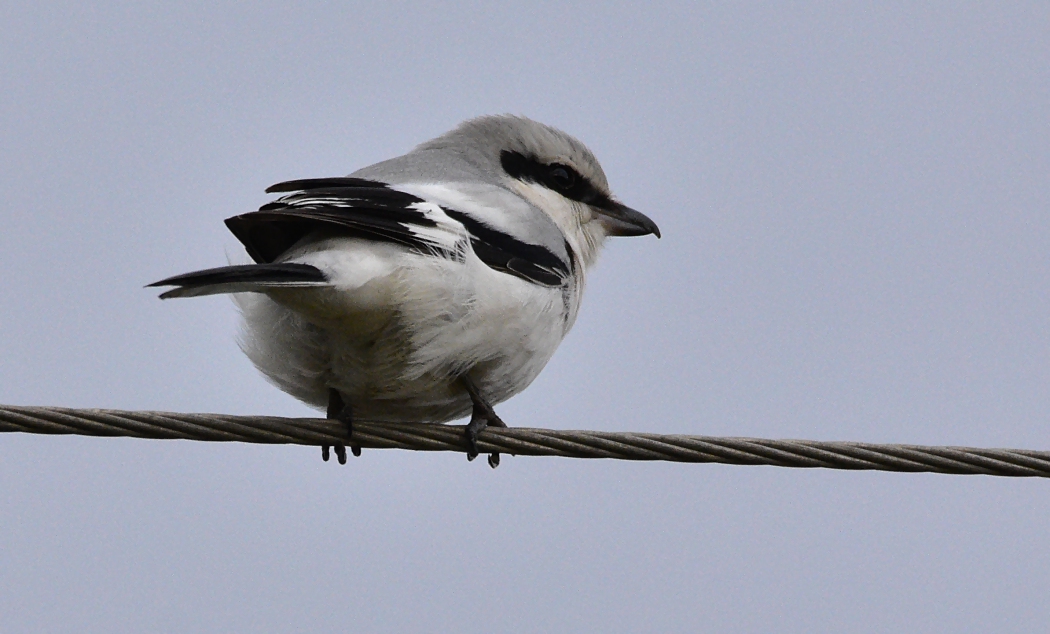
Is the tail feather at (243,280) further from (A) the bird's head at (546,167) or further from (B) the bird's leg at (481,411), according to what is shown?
(A) the bird's head at (546,167)

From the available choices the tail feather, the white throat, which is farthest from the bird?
the white throat

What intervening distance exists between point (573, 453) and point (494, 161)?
7.23 ft

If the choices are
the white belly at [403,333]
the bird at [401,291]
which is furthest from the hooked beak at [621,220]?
the white belly at [403,333]

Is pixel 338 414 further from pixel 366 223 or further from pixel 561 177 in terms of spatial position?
pixel 561 177

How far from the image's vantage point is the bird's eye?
19.2 ft

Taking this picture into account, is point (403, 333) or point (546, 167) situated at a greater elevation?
point (546, 167)

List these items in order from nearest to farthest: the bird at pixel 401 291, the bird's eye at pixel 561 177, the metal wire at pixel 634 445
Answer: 1. the metal wire at pixel 634 445
2. the bird at pixel 401 291
3. the bird's eye at pixel 561 177

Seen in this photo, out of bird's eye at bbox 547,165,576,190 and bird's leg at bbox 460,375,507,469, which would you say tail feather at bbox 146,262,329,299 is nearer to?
bird's leg at bbox 460,375,507,469

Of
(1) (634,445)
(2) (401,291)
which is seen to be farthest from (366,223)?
(1) (634,445)

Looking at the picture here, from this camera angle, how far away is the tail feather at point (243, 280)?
3740mm

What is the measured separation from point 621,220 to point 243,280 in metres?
2.57

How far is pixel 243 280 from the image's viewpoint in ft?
12.6

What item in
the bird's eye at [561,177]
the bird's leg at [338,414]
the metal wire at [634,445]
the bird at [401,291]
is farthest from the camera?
the bird's eye at [561,177]

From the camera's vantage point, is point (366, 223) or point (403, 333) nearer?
point (366, 223)
